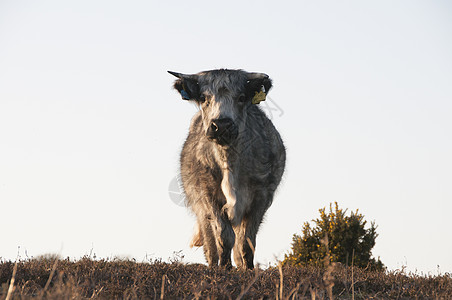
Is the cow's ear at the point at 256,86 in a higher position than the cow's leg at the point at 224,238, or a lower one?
higher

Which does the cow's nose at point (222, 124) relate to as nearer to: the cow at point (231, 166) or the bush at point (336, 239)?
the cow at point (231, 166)

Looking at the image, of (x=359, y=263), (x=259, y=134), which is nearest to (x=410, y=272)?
(x=259, y=134)

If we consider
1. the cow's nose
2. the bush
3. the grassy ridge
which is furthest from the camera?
the bush

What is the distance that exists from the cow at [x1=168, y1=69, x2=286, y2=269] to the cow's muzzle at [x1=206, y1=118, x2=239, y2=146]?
0.09m

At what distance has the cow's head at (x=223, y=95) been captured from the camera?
9.09 meters

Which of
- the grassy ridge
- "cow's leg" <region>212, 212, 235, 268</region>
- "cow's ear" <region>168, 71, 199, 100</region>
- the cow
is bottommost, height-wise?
the grassy ridge

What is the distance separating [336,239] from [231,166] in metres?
7.22

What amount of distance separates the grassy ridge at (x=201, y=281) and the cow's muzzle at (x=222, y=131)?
6.20 feet

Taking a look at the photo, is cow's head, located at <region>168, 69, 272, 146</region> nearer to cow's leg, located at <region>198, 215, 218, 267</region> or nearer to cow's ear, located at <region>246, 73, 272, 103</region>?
cow's ear, located at <region>246, 73, 272, 103</region>

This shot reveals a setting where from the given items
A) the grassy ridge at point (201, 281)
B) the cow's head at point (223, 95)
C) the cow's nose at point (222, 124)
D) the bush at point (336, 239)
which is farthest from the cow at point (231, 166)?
the bush at point (336, 239)

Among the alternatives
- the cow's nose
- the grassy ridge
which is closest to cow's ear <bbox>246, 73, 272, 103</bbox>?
the cow's nose

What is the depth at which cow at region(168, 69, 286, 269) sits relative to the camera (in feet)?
31.6

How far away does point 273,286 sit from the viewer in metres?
7.04

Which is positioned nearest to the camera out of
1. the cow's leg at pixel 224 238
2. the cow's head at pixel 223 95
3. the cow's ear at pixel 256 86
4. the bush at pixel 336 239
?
the cow's head at pixel 223 95
